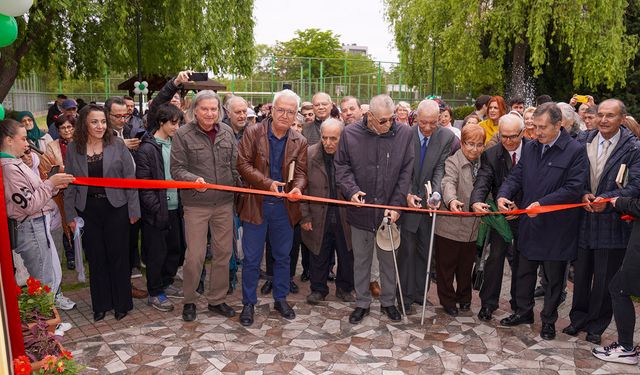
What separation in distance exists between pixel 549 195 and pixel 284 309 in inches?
105

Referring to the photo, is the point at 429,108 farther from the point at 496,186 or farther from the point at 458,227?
the point at 458,227

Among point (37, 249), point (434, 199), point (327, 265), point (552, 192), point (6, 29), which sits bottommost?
point (327, 265)

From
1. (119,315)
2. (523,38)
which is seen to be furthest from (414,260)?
(523,38)

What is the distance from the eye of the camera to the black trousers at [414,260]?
5.45 m

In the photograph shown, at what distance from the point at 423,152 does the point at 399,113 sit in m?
3.10

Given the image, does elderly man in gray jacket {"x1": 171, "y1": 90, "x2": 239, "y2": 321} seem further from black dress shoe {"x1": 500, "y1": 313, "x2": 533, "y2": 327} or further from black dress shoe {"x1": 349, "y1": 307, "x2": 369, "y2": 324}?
black dress shoe {"x1": 500, "y1": 313, "x2": 533, "y2": 327}

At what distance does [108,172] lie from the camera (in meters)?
4.98

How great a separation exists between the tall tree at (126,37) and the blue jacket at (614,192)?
825 cm

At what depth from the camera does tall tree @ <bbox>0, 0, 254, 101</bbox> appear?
9.92 metres

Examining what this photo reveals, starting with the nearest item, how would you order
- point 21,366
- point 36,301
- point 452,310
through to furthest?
point 21,366 < point 36,301 < point 452,310

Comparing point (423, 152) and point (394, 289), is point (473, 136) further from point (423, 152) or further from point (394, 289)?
point (394, 289)

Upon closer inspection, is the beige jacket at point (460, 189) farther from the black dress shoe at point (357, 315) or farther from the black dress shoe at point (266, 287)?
the black dress shoe at point (266, 287)

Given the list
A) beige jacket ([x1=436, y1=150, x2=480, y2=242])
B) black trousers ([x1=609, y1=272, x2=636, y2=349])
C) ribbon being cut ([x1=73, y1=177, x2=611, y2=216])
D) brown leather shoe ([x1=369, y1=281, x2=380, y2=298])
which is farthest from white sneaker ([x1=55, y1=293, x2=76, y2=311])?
black trousers ([x1=609, y1=272, x2=636, y2=349])

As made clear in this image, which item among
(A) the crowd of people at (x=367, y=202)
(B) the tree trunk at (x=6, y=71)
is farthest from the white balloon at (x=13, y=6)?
(B) the tree trunk at (x=6, y=71)
